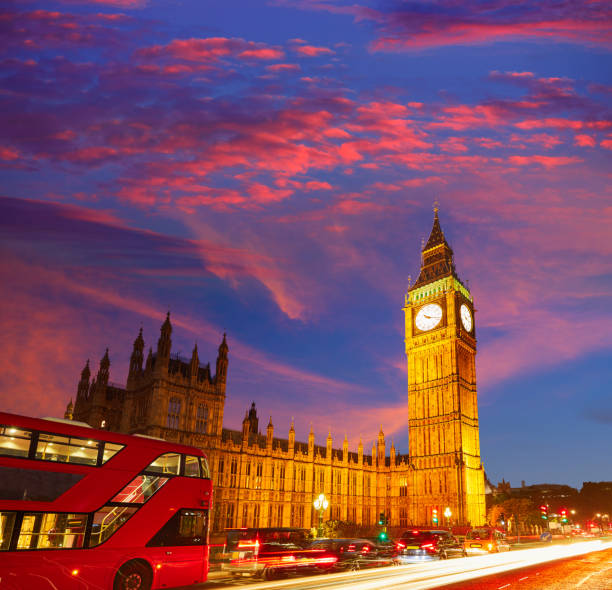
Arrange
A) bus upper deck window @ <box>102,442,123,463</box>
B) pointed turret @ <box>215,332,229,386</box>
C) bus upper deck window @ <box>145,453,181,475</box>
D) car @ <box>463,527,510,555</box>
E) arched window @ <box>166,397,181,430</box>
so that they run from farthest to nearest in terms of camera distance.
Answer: pointed turret @ <box>215,332,229,386</box>
arched window @ <box>166,397,181,430</box>
car @ <box>463,527,510,555</box>
bus upper deck window @ <box>145,453,181,475</box>
bus upper deck window @ <box>102,442,123,463</box>

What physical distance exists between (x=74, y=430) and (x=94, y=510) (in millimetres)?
2410

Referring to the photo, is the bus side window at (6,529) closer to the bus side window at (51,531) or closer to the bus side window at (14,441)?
the bus side window at (51,531)

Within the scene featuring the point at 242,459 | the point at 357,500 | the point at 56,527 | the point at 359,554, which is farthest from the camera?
the point at 357,500

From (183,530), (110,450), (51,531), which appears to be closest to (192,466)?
(183,530)

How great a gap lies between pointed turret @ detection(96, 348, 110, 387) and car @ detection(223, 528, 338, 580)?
4586 centimetres

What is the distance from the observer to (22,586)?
13578 millimetres

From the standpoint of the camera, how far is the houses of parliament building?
60.9 m

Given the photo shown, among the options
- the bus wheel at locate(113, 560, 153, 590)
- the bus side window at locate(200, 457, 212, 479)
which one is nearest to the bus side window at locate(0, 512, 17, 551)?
the bus wheel at locate(113, 560, 153, 590)

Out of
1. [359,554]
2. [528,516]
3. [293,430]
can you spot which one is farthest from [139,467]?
[528,516]

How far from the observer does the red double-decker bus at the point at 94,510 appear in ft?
45.5

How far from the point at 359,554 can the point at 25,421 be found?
2029 centimetres

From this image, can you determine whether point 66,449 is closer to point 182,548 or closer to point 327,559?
point 182,548

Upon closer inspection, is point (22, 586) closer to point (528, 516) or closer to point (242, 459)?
point (242, 459)

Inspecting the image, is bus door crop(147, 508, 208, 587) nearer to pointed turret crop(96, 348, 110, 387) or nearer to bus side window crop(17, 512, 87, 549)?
bus side window crop(17, 512, 87, 549)
